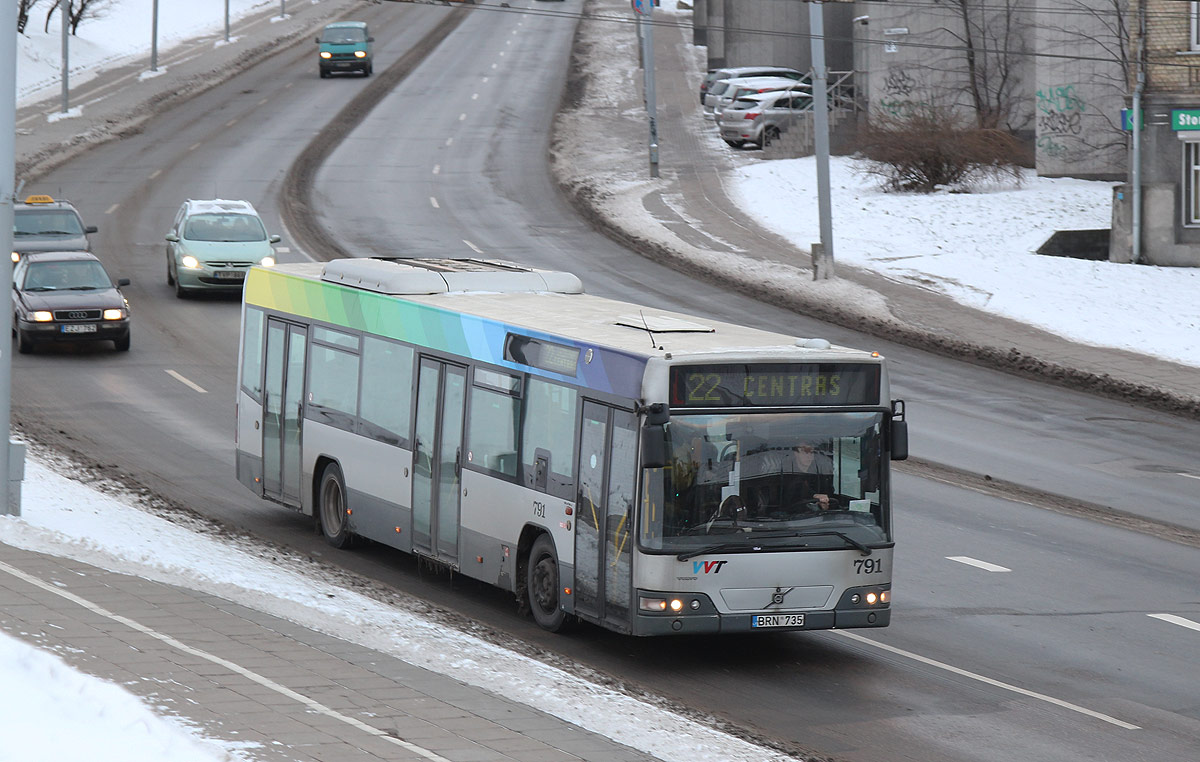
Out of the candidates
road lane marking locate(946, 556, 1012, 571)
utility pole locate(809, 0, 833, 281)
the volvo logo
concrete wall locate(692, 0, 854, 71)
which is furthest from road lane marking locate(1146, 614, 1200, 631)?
concrete wall locate(692, 0, 854, 71)

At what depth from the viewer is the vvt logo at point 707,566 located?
10570 mm

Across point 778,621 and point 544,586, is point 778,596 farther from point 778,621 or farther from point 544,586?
point 544,586

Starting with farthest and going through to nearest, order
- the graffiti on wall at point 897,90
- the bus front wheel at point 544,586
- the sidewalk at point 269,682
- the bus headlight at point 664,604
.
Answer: the graffiti on wall at point 897,90, the bus front wheel at point 544,586, the bus headlight at point 664,604, the sidewalk at point 269,682

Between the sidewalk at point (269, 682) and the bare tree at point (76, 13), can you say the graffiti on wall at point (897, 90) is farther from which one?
the bare tree at point (76, 13)

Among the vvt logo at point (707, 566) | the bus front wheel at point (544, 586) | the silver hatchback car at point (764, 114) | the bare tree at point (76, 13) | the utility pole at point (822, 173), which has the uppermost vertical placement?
the bare tree at point (76, 13)

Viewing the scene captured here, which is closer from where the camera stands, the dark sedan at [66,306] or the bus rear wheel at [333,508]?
the bus rear wheel at [333,508]

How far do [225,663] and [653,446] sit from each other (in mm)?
3074

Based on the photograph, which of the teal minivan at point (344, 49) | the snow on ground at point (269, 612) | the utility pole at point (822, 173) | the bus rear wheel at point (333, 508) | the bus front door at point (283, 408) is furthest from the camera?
the teal minivan at point (344, 49)

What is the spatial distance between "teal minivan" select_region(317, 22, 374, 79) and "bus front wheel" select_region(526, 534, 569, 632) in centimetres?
5706

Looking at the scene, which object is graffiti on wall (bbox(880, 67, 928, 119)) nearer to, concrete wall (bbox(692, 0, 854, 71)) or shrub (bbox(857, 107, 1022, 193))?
shrub (bbox(857, 107, 1022, 193))

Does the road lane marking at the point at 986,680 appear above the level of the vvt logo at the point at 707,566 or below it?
below

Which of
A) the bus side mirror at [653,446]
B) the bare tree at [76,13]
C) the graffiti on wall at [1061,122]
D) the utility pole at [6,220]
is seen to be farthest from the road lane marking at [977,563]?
the bare tree at [76,13]

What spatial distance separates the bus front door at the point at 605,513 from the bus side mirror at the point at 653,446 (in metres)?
0.28

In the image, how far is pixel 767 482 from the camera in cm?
1072
